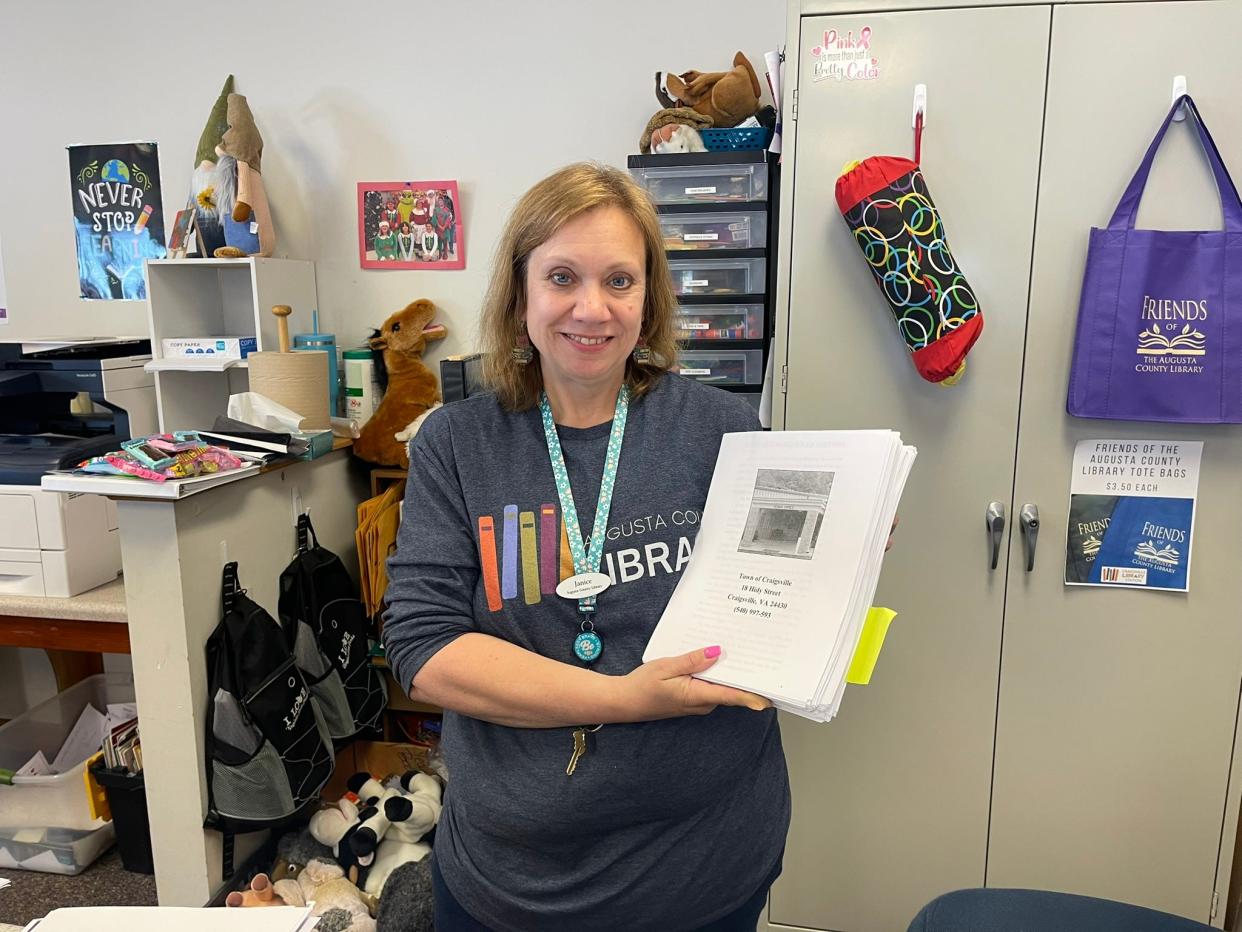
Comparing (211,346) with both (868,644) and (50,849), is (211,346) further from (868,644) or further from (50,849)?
(868,644)

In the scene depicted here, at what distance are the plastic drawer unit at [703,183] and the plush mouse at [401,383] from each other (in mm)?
773

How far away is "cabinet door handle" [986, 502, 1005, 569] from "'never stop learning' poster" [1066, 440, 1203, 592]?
121mm

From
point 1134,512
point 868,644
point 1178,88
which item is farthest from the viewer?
point 1134,512

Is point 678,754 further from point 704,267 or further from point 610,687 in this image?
point 704,267

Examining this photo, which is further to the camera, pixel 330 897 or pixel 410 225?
pixel 410 225

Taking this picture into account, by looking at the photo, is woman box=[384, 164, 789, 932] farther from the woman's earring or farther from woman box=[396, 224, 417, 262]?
woman box=[396, 224, 417, 262]

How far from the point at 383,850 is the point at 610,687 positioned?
4.75 ft

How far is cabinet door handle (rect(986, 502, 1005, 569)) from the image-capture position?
1.65m

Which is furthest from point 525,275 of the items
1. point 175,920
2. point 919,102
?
point 919,102

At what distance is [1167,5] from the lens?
1467 mm

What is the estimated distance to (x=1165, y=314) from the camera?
150cm

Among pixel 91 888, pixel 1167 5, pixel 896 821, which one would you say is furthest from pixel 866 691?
pixel 91 888

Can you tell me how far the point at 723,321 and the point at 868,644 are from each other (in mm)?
1217

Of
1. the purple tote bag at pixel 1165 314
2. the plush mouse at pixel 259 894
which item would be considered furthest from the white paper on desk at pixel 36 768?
the purple tote bag at pixel 1165 314
